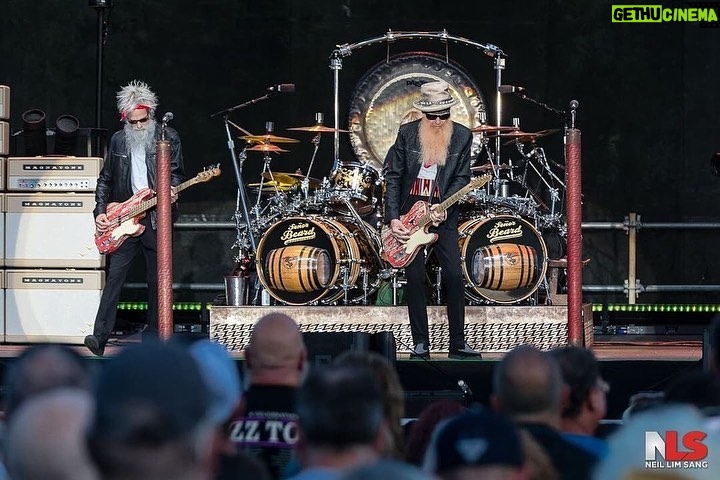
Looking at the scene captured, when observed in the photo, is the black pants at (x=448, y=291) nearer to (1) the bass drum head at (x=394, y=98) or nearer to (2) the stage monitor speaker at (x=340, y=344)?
(2) the stage monitor speaker at (x=340, y=344)

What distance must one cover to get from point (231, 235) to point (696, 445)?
965 cm

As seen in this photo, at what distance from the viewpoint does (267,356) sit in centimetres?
445

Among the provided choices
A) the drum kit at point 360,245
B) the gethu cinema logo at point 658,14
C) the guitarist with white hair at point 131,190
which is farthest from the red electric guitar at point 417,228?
the gethu cinema logo at point 658,14

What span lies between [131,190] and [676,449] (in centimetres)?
681

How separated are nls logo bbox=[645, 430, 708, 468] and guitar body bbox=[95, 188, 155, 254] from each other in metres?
6.63

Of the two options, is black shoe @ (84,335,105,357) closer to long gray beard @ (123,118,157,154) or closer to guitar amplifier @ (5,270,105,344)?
guitar amplifier @ (5,270,105,344)

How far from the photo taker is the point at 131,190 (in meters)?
9.95

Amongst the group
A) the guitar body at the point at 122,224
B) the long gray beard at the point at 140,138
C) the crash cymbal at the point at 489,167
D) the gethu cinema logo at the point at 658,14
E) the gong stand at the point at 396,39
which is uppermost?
the gethu cinema logo at the point at 658,14

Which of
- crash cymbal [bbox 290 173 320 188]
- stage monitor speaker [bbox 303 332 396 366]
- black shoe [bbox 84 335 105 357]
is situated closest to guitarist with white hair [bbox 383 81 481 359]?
stage monitor speaker [bbox 303 332 396 366]

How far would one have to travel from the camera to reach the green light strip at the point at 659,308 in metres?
12.5

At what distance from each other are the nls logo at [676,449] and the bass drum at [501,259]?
6594 mm

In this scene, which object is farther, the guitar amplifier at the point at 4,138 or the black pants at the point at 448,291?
the guitar amplifier at the point at 4,138

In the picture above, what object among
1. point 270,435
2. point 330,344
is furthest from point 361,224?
point 270,435

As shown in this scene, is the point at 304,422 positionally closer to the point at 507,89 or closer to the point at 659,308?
the point at 507,89
